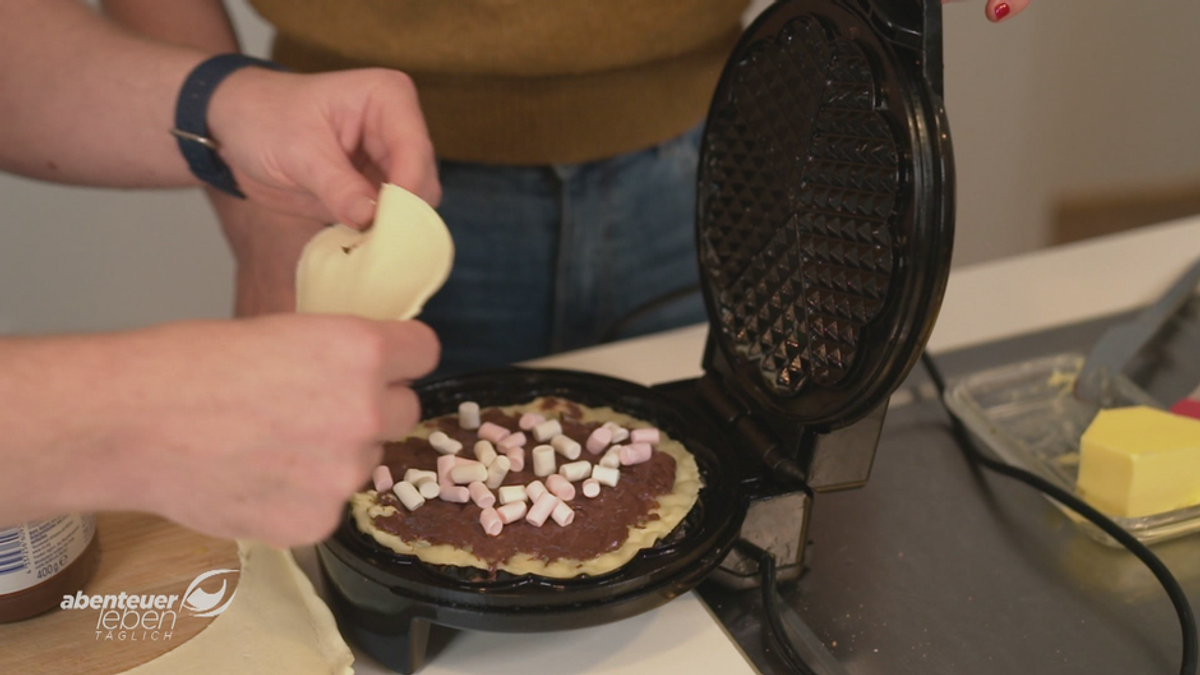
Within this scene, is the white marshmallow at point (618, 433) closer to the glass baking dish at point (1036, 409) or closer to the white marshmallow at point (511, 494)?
the white marshmallow at point (511, 494)

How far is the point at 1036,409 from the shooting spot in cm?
129

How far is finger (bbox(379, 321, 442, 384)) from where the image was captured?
2.41 ft

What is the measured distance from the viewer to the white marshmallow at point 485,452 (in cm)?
101

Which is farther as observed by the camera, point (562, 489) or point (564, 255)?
point (564, 255)

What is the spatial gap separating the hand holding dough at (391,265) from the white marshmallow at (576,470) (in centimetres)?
21

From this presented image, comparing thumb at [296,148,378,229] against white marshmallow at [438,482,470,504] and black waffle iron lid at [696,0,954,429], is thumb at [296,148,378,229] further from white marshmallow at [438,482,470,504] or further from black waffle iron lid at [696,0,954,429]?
black waffle iron lid at [696,0,954,429]

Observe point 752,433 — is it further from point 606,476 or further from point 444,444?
point 444,444

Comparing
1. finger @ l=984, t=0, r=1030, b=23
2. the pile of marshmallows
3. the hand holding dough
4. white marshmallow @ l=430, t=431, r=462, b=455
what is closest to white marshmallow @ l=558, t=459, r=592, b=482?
the pile of marshmallows

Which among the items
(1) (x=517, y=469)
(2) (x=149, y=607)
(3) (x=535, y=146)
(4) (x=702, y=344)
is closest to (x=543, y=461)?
(1) (x=517, y=469)

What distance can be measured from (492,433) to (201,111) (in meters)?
0.45

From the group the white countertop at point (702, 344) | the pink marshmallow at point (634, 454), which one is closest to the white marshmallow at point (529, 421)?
the pink marshmallow at point (634, 454)

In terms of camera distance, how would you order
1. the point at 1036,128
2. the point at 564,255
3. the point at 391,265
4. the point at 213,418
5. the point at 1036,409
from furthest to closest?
the point at 1036,128 → the point at 564,255 → the point at 1036,409 → the point at 391,265 → the point at 213,418

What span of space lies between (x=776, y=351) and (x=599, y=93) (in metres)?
0.54

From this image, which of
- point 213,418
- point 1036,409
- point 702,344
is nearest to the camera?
point 213,418
